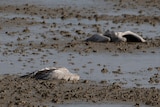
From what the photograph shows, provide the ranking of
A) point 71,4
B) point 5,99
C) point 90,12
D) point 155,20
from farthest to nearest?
point 71,4, point 90,12, point 155,20, point 5,99

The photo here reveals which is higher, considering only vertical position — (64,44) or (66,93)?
(66,93)

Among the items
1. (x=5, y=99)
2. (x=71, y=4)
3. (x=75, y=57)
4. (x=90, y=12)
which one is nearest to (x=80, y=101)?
(x=5, y=99)

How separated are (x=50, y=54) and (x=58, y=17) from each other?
6.68 meters

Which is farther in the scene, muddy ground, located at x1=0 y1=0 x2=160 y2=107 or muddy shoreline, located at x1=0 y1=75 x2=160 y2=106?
muddy ground, located at x1=0 y1=0 x2=160 y2=107

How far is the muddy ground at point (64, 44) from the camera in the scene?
12586 millimetres

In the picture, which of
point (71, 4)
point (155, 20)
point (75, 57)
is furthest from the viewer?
point (71, 4)

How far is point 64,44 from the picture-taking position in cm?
1823

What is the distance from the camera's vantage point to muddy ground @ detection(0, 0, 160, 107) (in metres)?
12.6

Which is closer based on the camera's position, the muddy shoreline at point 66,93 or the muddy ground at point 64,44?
the muddy shoreline at point 66,93

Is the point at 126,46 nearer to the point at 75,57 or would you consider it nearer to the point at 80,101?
the point at 75,57

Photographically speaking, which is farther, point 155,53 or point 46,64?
point 155,53

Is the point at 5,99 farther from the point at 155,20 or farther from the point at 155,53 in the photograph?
the point at 155,20

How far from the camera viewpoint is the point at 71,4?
27.0 metres

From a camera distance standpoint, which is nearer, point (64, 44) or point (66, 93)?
point (66, 93)
